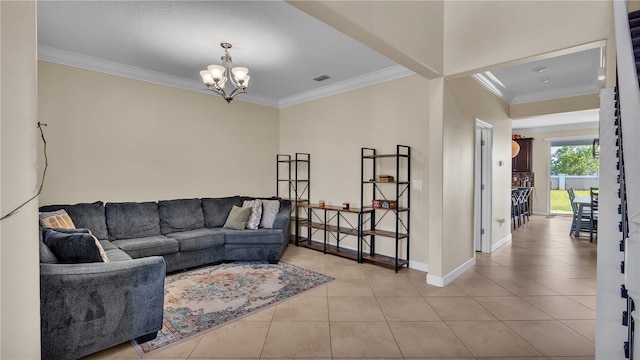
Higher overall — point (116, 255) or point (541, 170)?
point (541, 170)

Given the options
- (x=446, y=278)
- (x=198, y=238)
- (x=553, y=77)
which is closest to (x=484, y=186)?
(x=553, y=77)

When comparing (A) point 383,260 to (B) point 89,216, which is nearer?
(B) point 89,216

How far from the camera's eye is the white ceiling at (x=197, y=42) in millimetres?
2752

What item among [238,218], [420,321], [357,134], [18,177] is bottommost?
[420,321]

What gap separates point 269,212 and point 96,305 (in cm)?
A: 283

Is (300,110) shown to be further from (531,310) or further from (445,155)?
(531,310)

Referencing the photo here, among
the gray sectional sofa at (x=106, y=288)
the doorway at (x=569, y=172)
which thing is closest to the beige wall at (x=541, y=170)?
the doorway at (x=569, y=172)

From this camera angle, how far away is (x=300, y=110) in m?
5.64

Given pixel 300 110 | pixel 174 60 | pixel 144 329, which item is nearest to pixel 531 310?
pixel 144 329

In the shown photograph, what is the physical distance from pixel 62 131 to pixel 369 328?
163 inches

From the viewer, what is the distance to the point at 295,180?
566cm

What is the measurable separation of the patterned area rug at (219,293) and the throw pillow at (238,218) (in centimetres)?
60

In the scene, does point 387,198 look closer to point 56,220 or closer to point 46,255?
point 46,255

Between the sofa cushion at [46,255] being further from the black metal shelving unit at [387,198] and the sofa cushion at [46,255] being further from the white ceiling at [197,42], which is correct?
the black metal shelving unit at [387,198]
